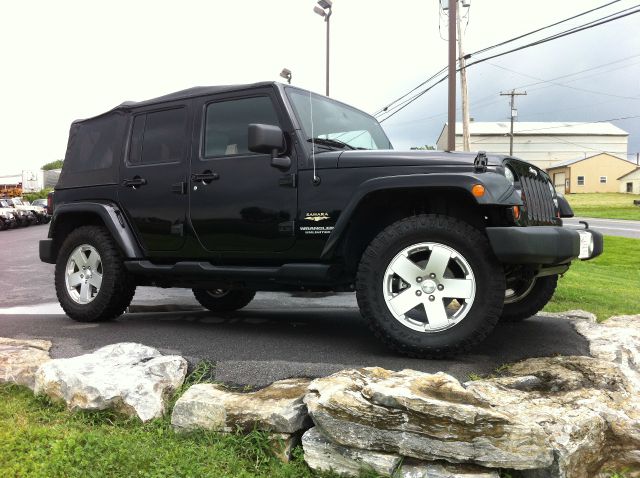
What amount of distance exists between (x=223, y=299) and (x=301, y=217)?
2.45m

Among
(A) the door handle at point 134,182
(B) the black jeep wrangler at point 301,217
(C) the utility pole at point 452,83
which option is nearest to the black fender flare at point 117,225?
(B) the black jeep wrangler at point 301,217

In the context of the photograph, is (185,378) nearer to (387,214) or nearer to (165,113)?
(387,214)

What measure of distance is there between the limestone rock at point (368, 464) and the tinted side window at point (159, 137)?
9.53ft

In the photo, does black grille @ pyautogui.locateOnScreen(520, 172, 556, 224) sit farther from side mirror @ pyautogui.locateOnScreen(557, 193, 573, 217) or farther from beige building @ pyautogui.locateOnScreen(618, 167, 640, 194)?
beige building @ pyautogui.locateOnScreen(618, 167, 640, 194)

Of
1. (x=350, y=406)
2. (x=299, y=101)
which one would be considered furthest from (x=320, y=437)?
(x=299, y=101)

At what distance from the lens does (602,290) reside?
7.96 meters

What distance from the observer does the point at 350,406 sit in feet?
9.11

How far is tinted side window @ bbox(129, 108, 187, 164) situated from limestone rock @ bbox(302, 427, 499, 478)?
9.53 feet

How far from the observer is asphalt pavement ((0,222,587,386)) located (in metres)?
3.67

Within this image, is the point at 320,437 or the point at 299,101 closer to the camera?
the point at 320,437

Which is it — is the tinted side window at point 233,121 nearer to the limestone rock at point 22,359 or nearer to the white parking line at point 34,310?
the limestone rock at point 22,359

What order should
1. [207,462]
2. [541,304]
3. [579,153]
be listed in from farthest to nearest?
[579,153], [541,304], [207,462]

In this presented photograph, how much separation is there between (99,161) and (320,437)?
→ 12.5ft

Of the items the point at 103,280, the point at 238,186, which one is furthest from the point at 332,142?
the point at 103,280
